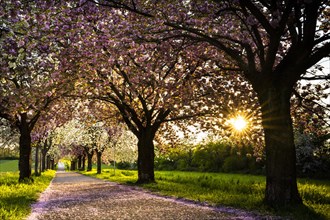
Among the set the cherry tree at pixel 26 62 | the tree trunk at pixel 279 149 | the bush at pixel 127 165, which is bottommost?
the bush at pixel 127 165

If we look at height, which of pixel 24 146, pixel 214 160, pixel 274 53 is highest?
pixel 274 53

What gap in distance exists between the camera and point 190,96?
1850 centimetres

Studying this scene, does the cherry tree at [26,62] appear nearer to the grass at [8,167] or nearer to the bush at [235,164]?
the bush at [235,164]

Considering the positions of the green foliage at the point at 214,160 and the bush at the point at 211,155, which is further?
the bush at the point at 211,155

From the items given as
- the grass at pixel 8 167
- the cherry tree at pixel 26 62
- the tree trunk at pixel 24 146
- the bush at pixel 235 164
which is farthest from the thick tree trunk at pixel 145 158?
the grass at pixel 8 167

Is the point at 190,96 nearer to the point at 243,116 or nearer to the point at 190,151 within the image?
the point at 243,116

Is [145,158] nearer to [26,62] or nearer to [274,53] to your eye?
[26,62]

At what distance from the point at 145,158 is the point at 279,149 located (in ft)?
45.6

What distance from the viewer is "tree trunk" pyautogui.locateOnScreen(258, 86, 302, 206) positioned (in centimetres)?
1155

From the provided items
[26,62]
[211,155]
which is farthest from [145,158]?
[211,155]

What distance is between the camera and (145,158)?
2447 cm

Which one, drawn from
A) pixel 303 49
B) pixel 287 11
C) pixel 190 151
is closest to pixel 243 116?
pixel 303 49

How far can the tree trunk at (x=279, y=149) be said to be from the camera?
11547mm

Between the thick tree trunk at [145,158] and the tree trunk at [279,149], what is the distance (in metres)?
13.3
